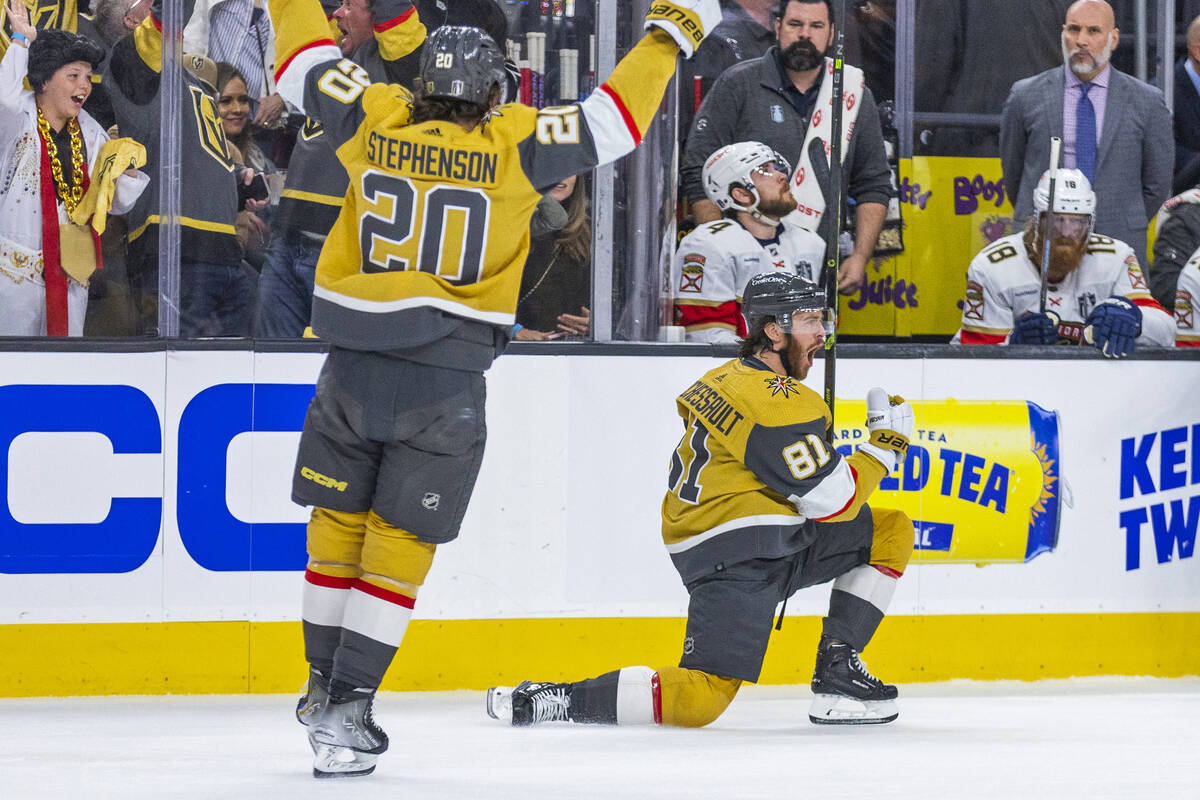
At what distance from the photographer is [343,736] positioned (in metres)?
3.02

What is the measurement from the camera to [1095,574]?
4594mm

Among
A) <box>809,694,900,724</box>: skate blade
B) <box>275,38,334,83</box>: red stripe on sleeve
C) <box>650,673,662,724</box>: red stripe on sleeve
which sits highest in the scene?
<box>275,38,334,83</box>: red stripe on sleeve

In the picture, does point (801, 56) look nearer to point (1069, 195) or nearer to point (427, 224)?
point (1069, 195)

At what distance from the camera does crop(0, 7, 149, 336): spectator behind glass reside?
4.32 m

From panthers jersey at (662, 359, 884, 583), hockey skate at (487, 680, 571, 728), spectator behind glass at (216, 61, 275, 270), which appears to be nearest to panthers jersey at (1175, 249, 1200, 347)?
panthers jersey at (662, 359, 884, 583)

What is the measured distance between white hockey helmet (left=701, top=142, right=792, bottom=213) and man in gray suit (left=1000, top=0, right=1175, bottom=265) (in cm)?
100

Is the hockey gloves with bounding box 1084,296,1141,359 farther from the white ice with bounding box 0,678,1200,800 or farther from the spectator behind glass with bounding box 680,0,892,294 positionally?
the white ice with bounding box 0,678,1200,800

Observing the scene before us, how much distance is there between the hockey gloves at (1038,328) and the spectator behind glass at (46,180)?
2526 millimetres

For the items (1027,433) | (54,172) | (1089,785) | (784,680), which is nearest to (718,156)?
(1027,433)

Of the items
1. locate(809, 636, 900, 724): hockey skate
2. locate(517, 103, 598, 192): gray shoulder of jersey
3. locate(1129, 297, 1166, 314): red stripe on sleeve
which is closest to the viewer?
locate(517, 103, 598, 192): gray shoulder of jersey

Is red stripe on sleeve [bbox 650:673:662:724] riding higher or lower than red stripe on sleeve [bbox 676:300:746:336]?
lower

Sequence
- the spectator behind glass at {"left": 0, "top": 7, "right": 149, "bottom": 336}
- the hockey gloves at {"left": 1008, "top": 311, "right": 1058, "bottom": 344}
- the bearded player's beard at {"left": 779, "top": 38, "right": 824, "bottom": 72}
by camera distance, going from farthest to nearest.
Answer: the bearded player's beard at {"left": 779, "top": 38, "right": 824, "bottom": 72} → the hockey gloves at {"left": 1008, "top": 311, "right": 1058, "bottom": 344} → the spectator behind glass at {"left": 0, "top": 7, "right": 149, "bottom": 336}

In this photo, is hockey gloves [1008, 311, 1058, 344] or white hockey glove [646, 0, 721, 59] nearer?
white hockey glove [646, 0, 721, 59]

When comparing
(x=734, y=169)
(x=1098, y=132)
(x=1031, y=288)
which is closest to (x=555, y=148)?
(x=734, y=169)
